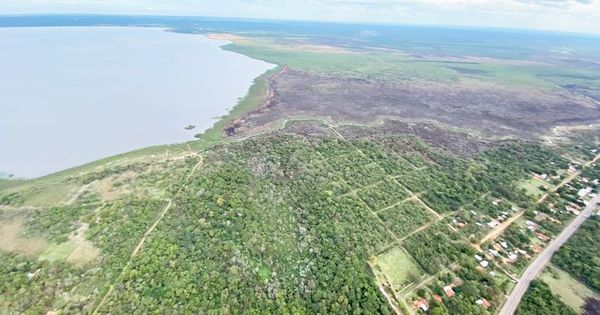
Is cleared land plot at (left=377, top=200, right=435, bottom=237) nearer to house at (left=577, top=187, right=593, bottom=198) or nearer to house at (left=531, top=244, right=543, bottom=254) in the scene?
house at (left=531, top=244, right=543, bottom=254)

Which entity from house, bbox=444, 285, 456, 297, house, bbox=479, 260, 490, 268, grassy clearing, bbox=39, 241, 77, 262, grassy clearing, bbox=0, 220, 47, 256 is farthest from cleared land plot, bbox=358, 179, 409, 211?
grassy clearing, bbox=0, 220, 47, 256

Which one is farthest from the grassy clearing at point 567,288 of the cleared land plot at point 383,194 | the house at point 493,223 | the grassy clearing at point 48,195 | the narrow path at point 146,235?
the grassy clearing at point 48,195

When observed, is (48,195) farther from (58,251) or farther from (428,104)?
(428,104)

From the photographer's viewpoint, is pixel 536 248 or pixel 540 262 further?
pixel 536 248

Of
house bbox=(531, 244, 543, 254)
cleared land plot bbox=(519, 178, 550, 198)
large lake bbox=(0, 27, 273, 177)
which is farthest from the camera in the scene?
large lake bbox=(0, 27, 273, 177)

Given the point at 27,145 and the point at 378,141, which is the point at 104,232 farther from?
the point at 378,141

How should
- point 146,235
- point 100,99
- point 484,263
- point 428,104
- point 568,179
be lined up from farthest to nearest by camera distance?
point 428,104 → point 100,99 → point 568,179 → point 484,263 → point 146,235

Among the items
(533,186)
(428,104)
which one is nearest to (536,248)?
(533,186)

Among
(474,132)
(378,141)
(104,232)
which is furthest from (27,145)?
(474,132)
